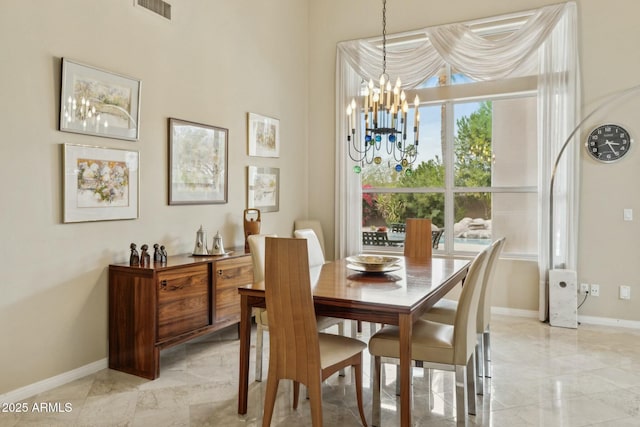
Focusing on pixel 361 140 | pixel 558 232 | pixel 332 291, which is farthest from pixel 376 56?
pixel 332 291

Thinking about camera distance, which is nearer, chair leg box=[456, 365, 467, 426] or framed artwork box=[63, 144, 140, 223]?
chair leg box=[456, 365, 467, 426]

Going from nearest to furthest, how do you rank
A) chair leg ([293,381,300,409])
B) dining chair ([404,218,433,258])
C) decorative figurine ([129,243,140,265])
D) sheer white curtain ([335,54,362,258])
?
chair leg ([293,381,300,409]) → decorative figurine ([129,243,140,265]) → dining chair ([404,218,433,258]) → sheer white curtain ([335,54,362,258])

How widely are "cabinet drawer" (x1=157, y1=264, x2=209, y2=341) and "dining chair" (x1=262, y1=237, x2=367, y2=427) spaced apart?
1196mm

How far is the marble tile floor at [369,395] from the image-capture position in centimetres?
250

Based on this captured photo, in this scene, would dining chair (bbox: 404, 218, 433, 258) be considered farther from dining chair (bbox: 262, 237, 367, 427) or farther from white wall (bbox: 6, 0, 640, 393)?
dining chair (bbox: 262, 237, 367, 427)

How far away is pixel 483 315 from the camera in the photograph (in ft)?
9.30

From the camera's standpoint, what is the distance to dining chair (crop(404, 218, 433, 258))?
13.1ft

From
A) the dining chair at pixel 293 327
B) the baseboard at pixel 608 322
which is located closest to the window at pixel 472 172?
the baseboard at pixel 608 322

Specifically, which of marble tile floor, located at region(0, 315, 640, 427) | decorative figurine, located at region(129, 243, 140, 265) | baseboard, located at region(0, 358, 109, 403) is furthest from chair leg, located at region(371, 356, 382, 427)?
baseboard, located at region(0, 358, 109, 403)

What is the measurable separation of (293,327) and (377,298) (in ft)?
1.45

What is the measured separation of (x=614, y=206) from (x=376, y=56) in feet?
9.73

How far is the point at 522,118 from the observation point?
15.8 ft

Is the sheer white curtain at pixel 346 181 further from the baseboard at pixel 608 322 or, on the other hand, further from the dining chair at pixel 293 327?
the dining chair at pixel 293 327

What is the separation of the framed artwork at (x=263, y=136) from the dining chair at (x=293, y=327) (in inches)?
108
